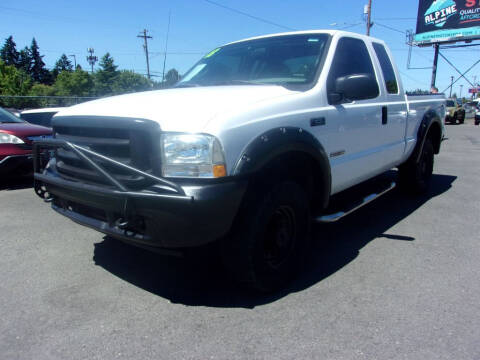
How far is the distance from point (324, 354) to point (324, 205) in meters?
1.34

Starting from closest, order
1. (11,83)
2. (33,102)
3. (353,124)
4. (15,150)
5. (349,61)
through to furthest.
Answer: (353,124)
(349,61)
(15,150)
(33,102)
(11,83)

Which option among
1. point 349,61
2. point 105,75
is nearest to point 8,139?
point 349,61

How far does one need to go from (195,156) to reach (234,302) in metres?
1.16

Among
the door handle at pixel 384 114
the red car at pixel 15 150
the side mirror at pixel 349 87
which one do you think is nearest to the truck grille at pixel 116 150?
the side mirror at pixel 349 87

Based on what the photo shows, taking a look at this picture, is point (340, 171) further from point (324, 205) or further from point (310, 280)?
point (310, 280)

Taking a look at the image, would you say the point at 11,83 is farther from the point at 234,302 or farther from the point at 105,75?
the point at 234,302

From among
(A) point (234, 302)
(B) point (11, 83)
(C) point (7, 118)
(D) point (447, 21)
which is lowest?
(A) point (234, 302)

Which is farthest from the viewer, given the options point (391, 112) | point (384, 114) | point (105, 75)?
point (105, 75)

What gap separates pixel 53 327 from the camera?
2436mm

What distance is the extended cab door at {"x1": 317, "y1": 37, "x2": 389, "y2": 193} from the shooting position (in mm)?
3303

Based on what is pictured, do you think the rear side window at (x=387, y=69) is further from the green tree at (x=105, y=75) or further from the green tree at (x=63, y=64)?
the green tree at (x=63, y=64)

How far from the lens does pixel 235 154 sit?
2348 mm

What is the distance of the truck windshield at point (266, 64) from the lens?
334cm

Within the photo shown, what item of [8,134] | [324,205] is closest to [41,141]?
[324,205]
